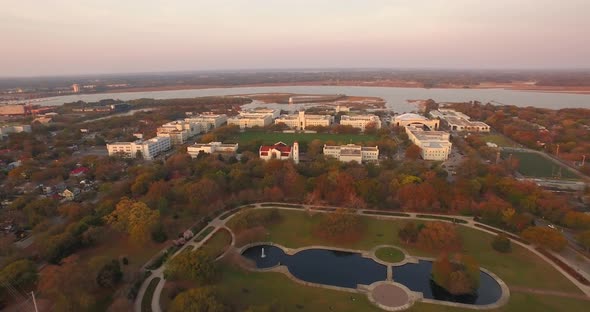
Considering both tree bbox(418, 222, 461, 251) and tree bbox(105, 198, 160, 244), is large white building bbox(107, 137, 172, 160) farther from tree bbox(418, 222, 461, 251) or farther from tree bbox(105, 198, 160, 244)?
tree bbox(418, 222, 461, 251)

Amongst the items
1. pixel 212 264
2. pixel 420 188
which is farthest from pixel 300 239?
pixel 420 188

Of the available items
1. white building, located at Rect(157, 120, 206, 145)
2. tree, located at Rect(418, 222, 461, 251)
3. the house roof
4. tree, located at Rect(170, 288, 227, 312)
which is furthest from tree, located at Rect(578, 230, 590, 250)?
white building, located at Rect(157, 120, 206, 145)

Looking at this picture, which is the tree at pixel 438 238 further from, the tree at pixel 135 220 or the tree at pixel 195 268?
the tree at pixel 135 220

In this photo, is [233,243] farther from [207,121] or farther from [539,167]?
[207,121]

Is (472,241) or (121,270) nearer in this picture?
(121,270)

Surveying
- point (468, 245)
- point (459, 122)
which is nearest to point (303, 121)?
point (459, 122)

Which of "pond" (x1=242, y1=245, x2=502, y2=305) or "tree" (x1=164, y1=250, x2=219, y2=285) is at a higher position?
"tree" (x1=164, y1=250, x2=219, y2=285)

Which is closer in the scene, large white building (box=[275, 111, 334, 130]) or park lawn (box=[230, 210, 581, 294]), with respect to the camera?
park lawn (box=[230, 210, 581, 294])

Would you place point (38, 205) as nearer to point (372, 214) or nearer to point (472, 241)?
point (372, 214)
